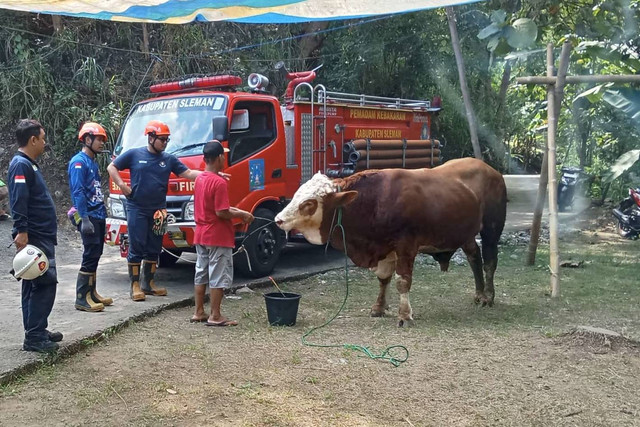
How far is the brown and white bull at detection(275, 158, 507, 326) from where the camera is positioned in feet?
20.7

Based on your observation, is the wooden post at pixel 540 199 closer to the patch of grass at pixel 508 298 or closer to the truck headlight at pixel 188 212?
the patch of grass at pixel 508 298

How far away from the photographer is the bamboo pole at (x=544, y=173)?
25.4 ft

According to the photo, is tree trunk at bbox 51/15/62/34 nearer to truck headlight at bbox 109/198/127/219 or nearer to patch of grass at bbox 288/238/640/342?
truck headlight at bbox 109/198/127/219

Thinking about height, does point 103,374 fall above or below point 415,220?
below

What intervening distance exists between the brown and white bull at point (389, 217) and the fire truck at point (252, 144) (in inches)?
67.6

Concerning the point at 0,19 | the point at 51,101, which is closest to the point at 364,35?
the point at 51,101

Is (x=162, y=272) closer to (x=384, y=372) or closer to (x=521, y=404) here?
(x=384, y=372)

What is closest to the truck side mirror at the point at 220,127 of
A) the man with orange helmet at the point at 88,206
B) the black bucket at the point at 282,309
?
the man with orange helmet at the point at 88,206

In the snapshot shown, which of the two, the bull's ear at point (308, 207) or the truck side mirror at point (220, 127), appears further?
the truck side mirror at point (220, 127)

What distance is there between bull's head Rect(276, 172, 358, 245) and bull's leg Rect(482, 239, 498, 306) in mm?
1967

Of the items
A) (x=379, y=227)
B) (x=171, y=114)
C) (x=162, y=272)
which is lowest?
(x=162, y=272)

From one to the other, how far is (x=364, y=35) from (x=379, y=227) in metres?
10.5

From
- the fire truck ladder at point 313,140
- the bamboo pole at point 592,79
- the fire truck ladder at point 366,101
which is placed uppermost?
the bamboo pole at point 592,79

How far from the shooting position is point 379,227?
6.50 meters
